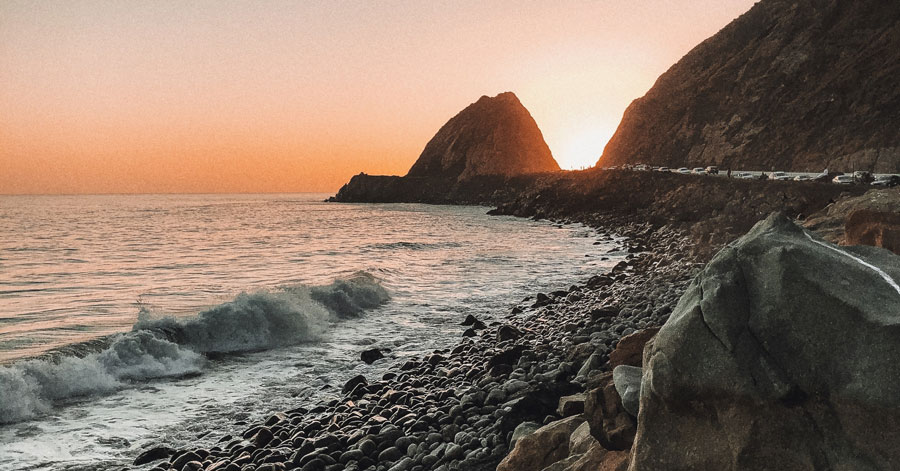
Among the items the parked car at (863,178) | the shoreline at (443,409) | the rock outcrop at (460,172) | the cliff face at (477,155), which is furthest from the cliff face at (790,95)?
the cliff face at (477,155)

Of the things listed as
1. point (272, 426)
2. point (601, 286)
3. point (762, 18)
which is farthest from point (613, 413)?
point (762, 18)

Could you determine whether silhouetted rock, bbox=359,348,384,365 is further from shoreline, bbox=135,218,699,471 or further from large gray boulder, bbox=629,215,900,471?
large gray boulder, bbox=629,215,900,471

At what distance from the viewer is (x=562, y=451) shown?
512cm

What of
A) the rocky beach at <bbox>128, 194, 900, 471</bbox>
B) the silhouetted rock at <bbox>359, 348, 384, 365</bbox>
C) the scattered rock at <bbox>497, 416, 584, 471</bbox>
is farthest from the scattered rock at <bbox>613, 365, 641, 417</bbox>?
the silhouetted rock at <bbox>359, 348, 384, 365</bbox>

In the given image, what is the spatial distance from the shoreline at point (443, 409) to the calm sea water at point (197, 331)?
2.72 ft

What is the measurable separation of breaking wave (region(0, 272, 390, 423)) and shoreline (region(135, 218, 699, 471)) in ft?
13.4

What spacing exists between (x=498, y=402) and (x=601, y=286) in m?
12.7

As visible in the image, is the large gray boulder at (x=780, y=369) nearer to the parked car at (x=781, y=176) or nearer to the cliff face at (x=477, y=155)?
the parked car at (x=781, y=176)

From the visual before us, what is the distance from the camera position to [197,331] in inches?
570

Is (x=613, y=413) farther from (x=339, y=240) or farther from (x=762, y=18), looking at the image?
(x=762, y=18)

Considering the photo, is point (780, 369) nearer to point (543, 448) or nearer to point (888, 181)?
point (543, 448)

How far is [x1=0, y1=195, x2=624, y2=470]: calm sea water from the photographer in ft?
30.9

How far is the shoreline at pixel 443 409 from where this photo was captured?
708 cm

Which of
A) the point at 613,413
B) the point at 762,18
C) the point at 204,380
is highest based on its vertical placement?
the point at 762,18
